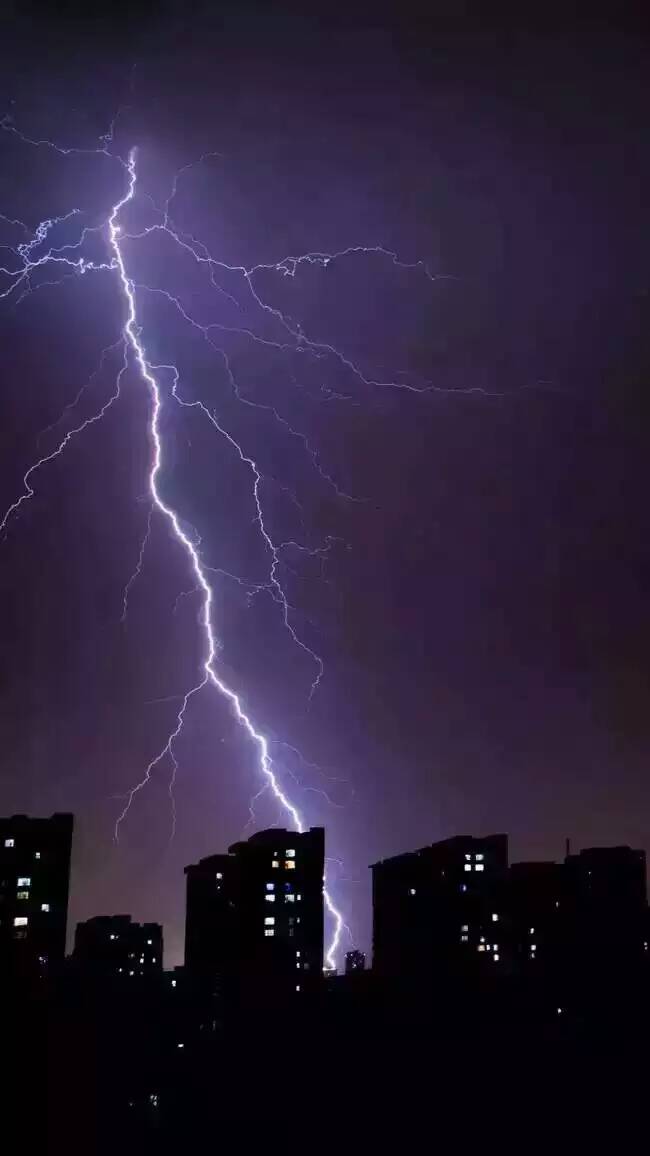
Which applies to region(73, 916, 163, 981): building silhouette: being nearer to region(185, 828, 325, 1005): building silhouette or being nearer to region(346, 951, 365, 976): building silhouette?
region(185, 828, 325, 1005): building silhouette

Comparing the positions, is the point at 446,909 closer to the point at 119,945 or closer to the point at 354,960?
the point at 354,960

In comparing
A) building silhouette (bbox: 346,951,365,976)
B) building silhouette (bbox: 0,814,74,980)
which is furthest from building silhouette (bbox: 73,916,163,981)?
building silhouette (bbox: 346,951,365,976)

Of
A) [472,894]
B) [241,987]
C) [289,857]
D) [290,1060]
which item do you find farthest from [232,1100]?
[472,894]

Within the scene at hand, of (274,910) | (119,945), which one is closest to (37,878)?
(119,945)

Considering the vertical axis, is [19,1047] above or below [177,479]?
below

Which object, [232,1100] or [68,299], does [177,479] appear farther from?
[232,1100]

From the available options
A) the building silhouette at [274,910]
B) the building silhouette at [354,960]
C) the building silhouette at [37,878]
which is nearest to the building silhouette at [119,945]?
the building silhouette at [37,878]

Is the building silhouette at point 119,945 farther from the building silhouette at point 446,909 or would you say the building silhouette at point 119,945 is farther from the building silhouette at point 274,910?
the building silhouette at point 446,909
